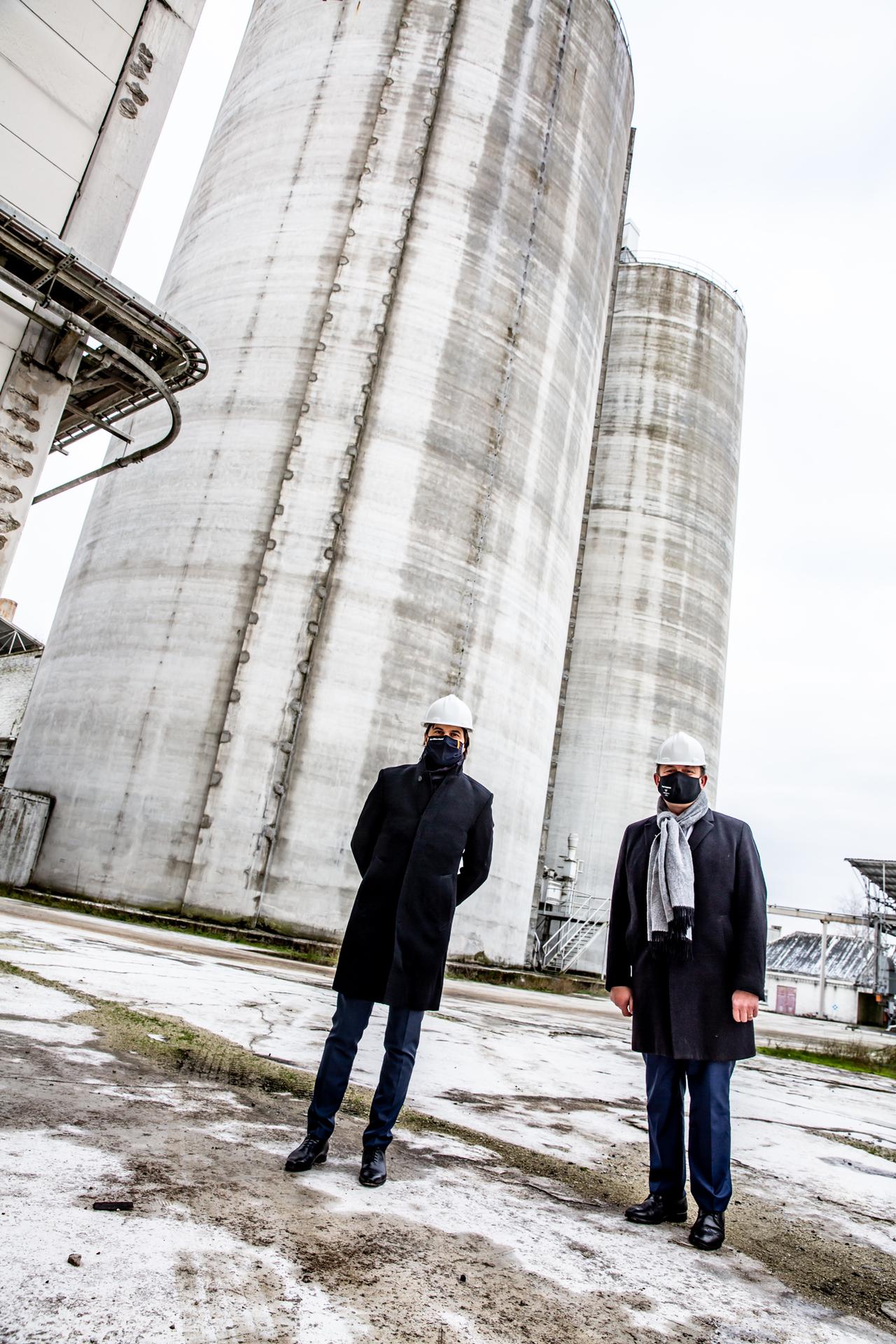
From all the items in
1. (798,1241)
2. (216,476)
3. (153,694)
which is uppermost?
(216,476)

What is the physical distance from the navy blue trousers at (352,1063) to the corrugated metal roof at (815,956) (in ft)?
176

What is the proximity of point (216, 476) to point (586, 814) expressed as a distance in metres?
13.0

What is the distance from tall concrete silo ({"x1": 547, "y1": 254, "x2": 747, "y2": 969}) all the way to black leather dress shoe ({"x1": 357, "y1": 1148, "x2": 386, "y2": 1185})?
19.1 metres

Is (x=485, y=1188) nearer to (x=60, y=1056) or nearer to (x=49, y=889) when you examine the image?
(x=60, y=1056)

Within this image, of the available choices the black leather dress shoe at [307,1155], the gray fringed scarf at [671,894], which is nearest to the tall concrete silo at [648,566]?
the gray fringed scarf at [671,894]

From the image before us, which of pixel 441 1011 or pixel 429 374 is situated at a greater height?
pixel 429 374

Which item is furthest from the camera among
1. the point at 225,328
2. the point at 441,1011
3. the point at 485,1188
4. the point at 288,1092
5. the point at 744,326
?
the point at 744,326

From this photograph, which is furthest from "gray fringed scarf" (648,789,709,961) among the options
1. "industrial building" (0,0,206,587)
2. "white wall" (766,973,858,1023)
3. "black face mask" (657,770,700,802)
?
"white wall" (766,973,858,1023)

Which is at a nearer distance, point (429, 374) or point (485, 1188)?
point (485, 1188)

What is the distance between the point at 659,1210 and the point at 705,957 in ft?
2.58

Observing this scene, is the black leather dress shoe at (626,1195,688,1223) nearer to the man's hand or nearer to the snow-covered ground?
the snow-covered ground

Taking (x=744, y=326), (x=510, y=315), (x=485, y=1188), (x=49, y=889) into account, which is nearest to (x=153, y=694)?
(x=49, y=889)

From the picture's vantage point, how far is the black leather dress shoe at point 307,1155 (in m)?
2.49

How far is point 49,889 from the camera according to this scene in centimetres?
1264
